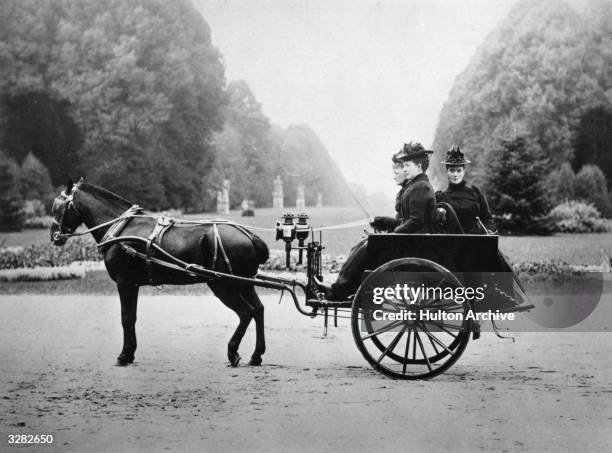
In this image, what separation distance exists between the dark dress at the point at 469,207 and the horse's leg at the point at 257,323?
69.8 inches

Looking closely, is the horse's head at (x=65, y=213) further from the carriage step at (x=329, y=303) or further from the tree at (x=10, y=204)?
the tree at (x=10, y=204)

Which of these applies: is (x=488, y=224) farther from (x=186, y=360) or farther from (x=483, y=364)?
(x=186, y=360)

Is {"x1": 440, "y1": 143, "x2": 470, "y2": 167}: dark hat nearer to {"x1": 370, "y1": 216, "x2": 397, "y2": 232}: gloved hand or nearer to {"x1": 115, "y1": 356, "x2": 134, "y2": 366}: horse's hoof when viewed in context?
{"x1": 370, "y1": 216, "x2": 397, "y2": 232}: gloved hand

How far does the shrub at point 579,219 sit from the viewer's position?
29.0ft

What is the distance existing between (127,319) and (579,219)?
A: 5535mm

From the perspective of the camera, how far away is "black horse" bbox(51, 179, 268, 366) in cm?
592

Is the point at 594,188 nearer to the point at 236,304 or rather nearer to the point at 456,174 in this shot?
the point at 456,174

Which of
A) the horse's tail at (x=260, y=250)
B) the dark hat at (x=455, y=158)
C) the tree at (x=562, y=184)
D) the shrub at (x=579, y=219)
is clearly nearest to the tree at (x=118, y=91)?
the horse's tail at (x=260, y=250)

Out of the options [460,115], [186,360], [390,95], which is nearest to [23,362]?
[186,360]

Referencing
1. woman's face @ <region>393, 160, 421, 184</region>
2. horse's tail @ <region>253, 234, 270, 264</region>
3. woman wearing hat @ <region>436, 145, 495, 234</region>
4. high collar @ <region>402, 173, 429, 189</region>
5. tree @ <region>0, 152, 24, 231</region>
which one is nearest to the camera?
high collar @ <region>402, 173, 429, 189</region>

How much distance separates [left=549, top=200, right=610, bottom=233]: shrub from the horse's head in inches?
222

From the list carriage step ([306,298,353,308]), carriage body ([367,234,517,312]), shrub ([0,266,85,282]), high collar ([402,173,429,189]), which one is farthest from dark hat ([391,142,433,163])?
shrub ([0,266,85,282])

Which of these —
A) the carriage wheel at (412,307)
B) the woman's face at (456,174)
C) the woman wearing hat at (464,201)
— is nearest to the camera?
the carriage wheel at (412,307)

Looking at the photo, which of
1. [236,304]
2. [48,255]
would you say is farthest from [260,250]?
[48,255]
